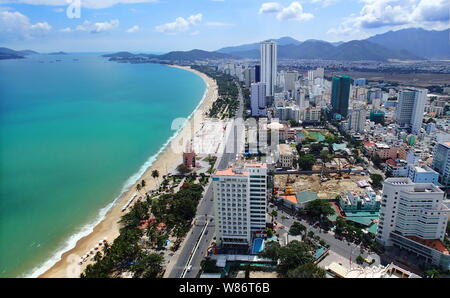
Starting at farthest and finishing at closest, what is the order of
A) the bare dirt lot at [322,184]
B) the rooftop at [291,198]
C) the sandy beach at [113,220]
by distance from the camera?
the bare dirt lot at [322,184] → the rooftop at [291,198] → the sandy beach at [113,220]

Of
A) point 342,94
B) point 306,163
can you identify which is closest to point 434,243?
point 306,163

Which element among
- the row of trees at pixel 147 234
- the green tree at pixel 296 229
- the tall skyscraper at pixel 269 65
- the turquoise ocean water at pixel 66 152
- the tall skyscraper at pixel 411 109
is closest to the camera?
the row of trees at pixel 147 234

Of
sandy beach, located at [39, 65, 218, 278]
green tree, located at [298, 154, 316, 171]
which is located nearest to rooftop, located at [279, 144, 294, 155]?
green tree, located at [298, 154, 316, 171]

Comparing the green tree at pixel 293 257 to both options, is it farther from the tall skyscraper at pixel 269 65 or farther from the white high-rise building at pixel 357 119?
the tall skyscraper at pixel 269 65

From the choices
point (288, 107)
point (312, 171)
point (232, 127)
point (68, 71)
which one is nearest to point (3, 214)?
point (312, 171)

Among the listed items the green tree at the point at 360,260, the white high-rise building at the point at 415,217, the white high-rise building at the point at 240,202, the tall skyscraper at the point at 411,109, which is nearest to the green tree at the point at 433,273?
the white high-rise building at the point at 415,217
